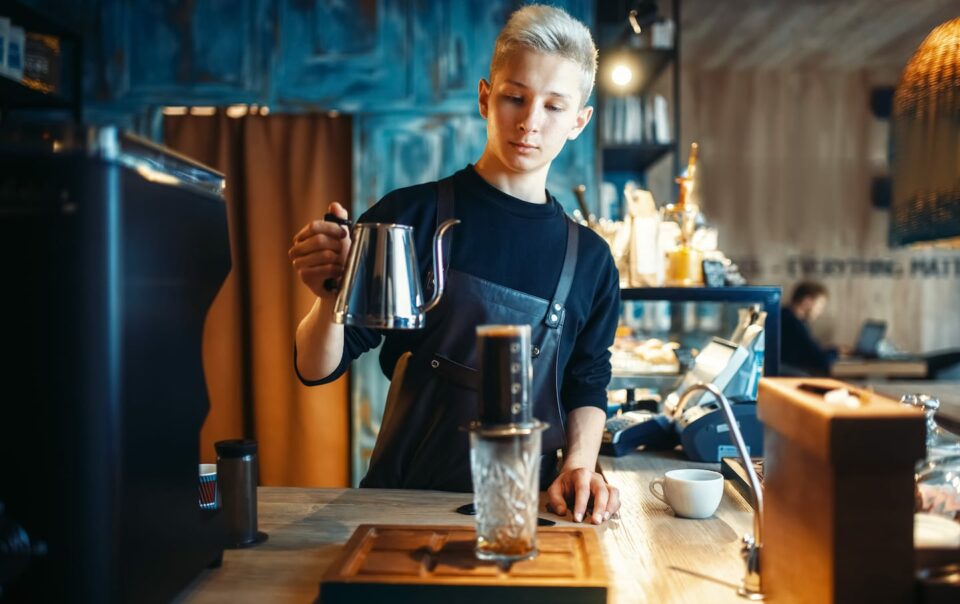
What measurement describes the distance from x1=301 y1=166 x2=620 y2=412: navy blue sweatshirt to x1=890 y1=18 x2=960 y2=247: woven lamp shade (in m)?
0.71

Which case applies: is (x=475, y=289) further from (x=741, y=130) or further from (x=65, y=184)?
(x=741, y=130)

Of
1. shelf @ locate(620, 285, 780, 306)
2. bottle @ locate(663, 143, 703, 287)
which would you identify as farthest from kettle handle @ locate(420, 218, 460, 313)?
bottle @ locate(663, 143, 703, 287)

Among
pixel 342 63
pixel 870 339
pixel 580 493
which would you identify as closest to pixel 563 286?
pixel 580 493

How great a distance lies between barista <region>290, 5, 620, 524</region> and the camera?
153cm

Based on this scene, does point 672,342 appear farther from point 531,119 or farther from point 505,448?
point 505,448

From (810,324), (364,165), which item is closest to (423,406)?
(364,165)

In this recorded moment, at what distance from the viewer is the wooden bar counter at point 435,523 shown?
1.00m

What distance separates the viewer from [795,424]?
2.82 ft

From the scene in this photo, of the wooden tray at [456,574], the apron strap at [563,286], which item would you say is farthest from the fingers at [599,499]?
the apron strap at [563,286]

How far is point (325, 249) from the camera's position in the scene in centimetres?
120

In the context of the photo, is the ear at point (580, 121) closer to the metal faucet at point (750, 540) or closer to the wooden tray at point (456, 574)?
the metal faucet at point (750, 540)

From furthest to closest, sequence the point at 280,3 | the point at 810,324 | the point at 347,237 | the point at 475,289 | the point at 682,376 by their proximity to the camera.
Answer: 1. the point at 810,324
2. the point at 280,3
3. the point at 682,376
4. the point at 475,289
5. the point at 347,237

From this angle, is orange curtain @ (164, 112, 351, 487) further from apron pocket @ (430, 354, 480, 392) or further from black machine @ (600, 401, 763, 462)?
apron pocket @ (430, 354, 480, 392)

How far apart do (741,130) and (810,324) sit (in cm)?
167
